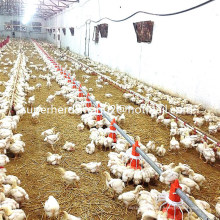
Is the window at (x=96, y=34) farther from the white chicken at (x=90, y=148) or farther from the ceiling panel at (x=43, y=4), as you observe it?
the white chicken at (x=90, y=148)

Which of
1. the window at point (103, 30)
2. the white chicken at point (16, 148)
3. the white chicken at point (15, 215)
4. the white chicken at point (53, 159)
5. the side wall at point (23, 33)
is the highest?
the side wall at point (23, 33)

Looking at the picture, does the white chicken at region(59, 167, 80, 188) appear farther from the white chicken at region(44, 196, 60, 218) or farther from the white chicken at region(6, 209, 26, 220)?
the white chicken at region(6, 209, 26, 220)

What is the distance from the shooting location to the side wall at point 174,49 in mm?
5984

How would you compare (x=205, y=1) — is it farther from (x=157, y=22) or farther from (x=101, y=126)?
(x=101, y=126)

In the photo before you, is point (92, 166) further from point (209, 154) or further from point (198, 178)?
point (209, 154)

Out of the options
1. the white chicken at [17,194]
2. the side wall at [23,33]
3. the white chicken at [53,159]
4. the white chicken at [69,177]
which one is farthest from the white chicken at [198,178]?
the side wall at [23,33]

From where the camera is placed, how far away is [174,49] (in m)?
7.45

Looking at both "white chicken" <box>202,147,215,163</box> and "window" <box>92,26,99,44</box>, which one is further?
"window" <box>92,26,99,44</box>

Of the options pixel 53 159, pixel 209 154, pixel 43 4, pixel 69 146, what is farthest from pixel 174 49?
pixel 43 4

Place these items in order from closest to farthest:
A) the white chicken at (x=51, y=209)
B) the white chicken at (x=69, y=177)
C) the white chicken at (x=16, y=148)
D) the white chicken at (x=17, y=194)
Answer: the white chicken at (x=51, y=209) → the white chicken at (x=17, y=194) → the white chicken at (x=69, y=177) → the white chicken at (x=16, y=148)

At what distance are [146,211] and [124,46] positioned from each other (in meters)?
10.0

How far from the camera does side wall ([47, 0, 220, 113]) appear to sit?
19.6 feet

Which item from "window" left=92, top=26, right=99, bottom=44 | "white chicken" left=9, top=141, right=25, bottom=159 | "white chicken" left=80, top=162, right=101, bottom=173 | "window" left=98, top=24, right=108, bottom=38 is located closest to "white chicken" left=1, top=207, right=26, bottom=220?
"white chicken" left=80, top=162, right=101, bottom=173

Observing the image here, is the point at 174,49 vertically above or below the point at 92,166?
above
